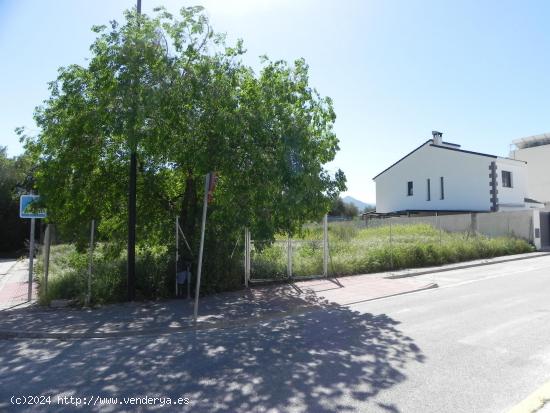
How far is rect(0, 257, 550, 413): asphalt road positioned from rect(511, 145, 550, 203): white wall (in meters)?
43.3

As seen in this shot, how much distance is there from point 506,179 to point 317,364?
33643 millimetres

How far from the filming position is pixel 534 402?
4156 mm

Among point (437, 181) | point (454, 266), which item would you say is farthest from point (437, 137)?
point (454, 266)

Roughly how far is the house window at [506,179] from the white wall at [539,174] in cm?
1406

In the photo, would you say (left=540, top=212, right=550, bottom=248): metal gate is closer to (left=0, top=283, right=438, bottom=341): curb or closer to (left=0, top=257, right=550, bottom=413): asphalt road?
(left=0, top=257, right=550, bottom=413): asphalt road

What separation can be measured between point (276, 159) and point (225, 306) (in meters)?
3.53

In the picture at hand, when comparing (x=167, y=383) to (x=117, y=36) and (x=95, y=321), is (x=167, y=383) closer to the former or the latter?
(x=95, y=321)

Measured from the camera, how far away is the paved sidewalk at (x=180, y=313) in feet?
25.7

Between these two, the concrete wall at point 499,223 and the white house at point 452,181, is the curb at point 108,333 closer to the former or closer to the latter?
the concrete wall at point 499,223

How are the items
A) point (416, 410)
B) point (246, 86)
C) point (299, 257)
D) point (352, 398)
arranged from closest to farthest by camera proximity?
point (416, 410), point (352, 398), point (246, 86), point (299, 257)

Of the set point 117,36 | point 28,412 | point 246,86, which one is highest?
point 117,36

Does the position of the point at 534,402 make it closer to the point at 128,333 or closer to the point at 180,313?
the point at 128,333

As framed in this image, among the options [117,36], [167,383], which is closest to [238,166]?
[117,36]

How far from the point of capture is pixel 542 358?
5.61m
